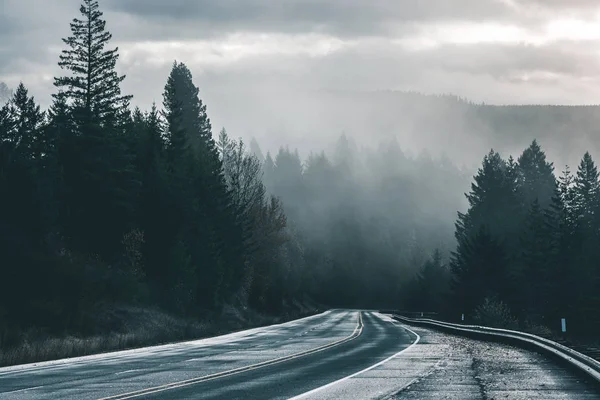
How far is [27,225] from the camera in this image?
48.6 m

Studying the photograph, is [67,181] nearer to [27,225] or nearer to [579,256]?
[27,225]

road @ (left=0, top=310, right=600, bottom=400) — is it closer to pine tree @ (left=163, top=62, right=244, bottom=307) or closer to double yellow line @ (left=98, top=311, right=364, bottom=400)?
double yellow line @ (left=98, top=311, right=364, bottom=400)

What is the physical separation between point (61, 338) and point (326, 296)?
140267mm

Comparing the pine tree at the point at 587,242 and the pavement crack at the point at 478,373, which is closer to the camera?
the pavement crack at the point at 478,373

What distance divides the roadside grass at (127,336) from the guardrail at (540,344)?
14.3 metres

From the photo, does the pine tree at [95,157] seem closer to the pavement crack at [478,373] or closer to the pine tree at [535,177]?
the pavement crack at [478,373]

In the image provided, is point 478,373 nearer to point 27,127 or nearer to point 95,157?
point 95,157

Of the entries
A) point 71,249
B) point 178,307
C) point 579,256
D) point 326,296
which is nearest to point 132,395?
point 71,249

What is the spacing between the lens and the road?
58.4 ft

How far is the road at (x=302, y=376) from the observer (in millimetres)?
17812

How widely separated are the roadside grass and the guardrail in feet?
46.9

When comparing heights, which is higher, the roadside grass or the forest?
the forest

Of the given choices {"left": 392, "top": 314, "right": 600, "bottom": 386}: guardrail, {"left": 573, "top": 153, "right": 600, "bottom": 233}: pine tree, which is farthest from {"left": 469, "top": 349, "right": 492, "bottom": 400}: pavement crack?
{"left": 573, "top": 153, "right": 600, "bottom": 233}: pine tree

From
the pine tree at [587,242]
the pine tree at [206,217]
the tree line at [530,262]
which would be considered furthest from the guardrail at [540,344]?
the pine tree at [587,242]
